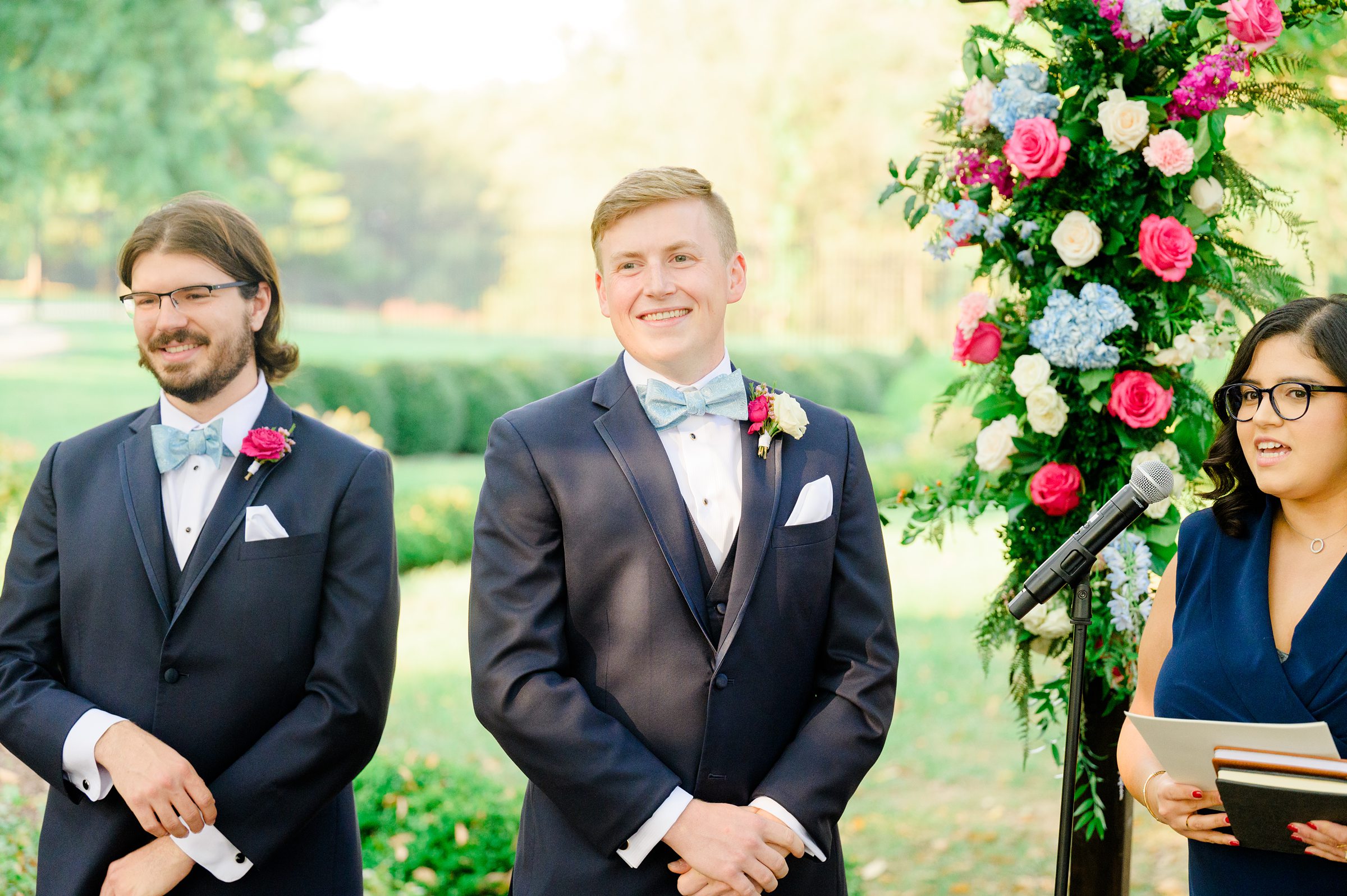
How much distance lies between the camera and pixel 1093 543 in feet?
7.98

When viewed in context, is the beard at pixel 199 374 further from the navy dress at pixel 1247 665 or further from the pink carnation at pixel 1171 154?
the pink carnation at pixel 1171 154

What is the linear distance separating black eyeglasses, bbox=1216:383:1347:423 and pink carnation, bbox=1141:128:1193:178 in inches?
41.4

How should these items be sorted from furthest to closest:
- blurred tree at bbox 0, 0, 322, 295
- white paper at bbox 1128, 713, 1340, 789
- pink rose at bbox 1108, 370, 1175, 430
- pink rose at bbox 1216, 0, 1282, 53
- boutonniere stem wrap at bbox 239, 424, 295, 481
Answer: blurred tree at bbox 0, 0, 322, 295 < pink rose at bbox 1108, 370, 1175, 430 < pink rose at bbox 1216, 0, 1282, 53 < boutonniere stem wrap at bbox 239, 424, 295, 481 < white paper at bbox 1128, 713, 1340, 789

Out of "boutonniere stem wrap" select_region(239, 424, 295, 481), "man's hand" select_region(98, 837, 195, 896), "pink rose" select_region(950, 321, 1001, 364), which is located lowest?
"man's hand" select_region(98, 837, 195, 896)

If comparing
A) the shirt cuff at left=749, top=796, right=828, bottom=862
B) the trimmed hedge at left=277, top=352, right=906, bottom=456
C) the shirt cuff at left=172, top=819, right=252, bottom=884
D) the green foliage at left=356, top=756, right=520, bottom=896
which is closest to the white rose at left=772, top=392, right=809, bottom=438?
the shirt cuff at left=749, top=796, right=828, bottom=862

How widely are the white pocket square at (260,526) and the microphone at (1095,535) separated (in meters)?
1.68

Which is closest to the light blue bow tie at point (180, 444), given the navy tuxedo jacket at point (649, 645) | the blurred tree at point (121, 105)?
the navy tuxedo jacket at point (649, 645)

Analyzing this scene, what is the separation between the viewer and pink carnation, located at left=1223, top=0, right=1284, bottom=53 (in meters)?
3.28

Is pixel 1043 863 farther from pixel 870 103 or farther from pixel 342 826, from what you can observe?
pixel 870 103

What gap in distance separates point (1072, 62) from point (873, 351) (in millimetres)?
16355

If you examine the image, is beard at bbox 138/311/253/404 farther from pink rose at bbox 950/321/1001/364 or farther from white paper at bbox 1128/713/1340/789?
white paper at bbox 1128/713/1340/789

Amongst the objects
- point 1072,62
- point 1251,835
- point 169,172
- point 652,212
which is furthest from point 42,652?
point 169,172

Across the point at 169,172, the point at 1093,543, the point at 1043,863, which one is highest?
the point at 169,172

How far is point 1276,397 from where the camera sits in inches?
97.7
